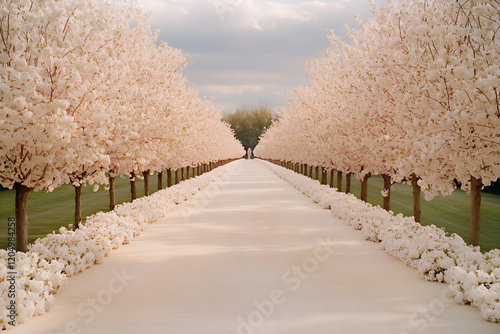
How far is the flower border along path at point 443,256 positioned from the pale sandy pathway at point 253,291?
22 centimetres

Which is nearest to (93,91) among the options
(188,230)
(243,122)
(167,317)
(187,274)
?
(187,274)

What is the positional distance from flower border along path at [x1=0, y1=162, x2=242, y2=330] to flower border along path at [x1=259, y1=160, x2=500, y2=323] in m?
6.05

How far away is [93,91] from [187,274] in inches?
154

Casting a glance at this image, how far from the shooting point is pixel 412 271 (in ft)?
28.2

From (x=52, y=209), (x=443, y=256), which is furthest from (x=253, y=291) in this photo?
(x=52, y=209)

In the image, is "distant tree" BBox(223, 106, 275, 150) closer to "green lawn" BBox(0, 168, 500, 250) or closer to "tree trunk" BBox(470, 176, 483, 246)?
"green lawn" BBox(0, 168, 500, 250)

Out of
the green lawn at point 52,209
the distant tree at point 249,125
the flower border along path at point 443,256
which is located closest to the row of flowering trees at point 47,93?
the flower border along path at point 443,256

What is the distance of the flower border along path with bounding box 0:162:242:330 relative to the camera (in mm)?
6078

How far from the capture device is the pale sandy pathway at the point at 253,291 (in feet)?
19.1

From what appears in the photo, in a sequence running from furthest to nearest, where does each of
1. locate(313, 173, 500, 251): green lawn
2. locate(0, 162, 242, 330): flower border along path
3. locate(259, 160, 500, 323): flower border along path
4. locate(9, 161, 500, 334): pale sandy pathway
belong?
1. locate(313, 173, 500, 251): green lawn
2. locate(259, 160, 500, 323): flower border along path
3. locate(0, 162, 242, 330): flower border along path
4. locate(9, 161, 500, 334): pale sandy pathway

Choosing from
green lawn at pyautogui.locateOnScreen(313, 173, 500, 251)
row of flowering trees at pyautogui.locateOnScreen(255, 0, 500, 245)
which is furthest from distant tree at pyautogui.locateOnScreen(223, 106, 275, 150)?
row of flowering trees at pyautogui.locateOnScreen(255, 0, 500, 245)

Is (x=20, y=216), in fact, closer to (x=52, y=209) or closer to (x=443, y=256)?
(x=443, y=256)

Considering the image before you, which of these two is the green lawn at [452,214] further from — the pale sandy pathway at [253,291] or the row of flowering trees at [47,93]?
the row of flowering trees at [47,93]

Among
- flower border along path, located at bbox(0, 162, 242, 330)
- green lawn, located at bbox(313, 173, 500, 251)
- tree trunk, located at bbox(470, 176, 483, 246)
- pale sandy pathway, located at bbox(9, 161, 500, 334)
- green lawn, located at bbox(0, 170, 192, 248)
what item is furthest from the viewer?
green lawn, located at bbox(313, 173, 500, 251)
